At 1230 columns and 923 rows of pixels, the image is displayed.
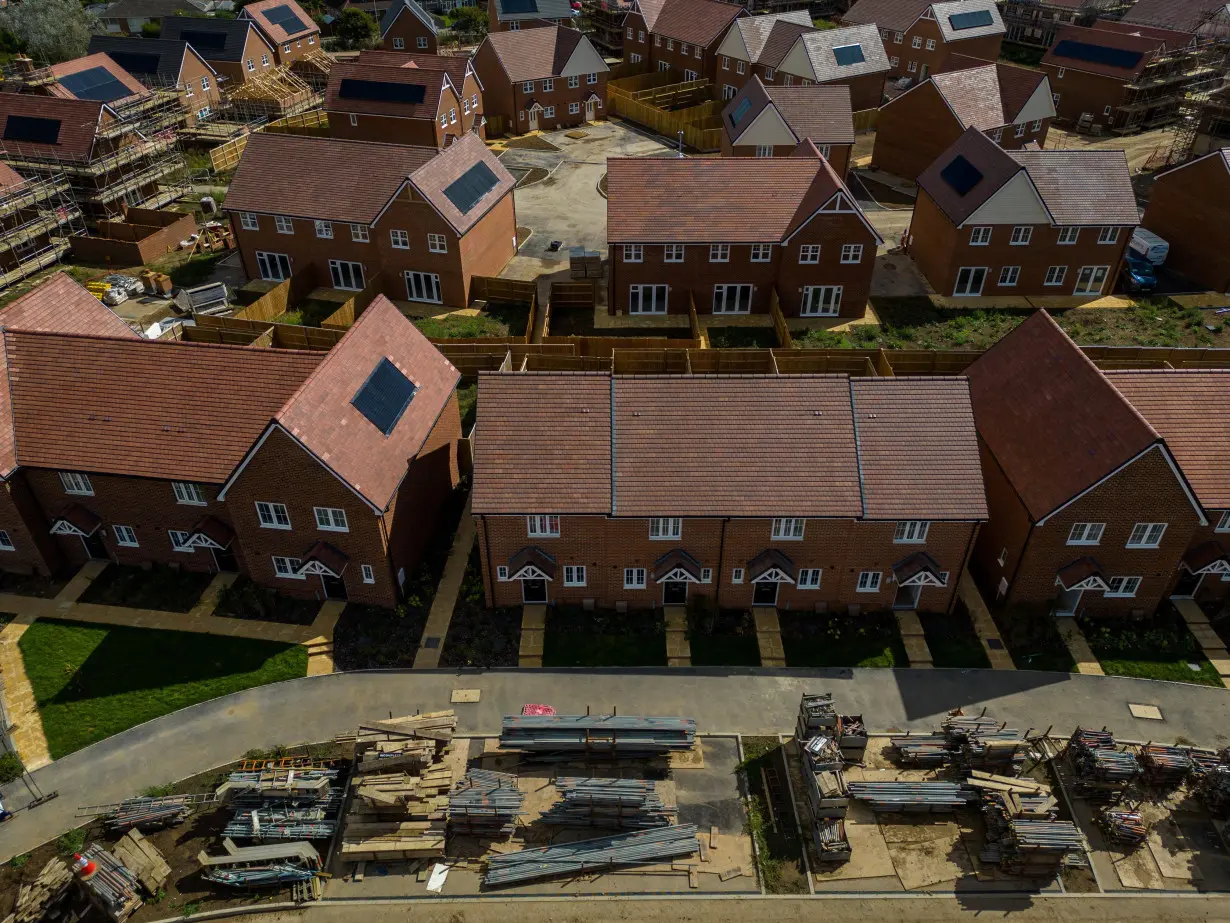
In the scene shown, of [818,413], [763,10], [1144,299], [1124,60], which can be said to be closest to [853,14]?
[763,10]

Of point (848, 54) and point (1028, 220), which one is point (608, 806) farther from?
point (848, 54)

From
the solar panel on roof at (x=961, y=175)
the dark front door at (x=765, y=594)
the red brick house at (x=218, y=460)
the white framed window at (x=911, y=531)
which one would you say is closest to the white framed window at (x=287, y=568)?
the red brick house at (x=218, y=460)

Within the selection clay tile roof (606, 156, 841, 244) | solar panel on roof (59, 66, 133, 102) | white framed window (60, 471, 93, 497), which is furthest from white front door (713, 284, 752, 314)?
solar panel on roof (59, 66, 133, 102)

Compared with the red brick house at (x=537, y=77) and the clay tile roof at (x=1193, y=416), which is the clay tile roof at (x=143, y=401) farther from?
the red brick house at (x=537, y=77)

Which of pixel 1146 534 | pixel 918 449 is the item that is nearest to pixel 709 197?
pixel 918 449

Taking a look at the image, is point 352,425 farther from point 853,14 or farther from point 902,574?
point 853,14
